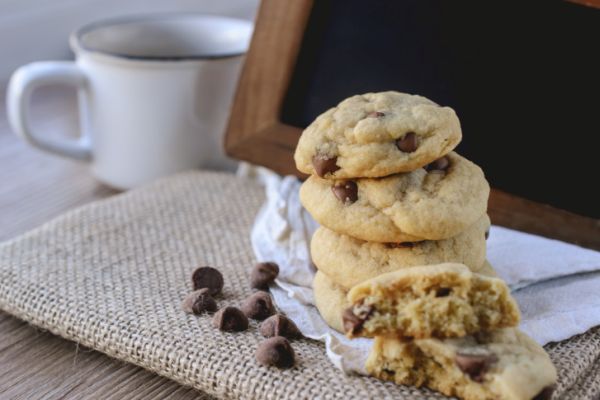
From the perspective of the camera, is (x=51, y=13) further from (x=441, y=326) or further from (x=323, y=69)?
(x=441, y=326)

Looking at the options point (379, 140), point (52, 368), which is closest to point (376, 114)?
point (379, 140)

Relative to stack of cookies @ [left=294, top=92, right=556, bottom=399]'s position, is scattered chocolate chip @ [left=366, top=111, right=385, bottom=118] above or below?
above

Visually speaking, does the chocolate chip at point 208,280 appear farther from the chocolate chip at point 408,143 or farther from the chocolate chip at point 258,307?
the chocolate chip at point 408,143

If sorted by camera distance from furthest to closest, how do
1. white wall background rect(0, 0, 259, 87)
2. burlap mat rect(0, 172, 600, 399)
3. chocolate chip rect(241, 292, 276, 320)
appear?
white wall background rect(0, 0, 259, 87)
chocolate chip rect(241, 292, 276, 320)
burlap mat rect(0, 172, 600, 399)

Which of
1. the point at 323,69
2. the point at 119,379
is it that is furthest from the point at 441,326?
the point at 323,69

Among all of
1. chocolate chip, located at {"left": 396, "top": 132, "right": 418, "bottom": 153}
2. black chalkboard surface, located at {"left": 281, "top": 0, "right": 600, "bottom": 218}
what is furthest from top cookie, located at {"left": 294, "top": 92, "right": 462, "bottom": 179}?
black chalkboard surface, located at {"left": 281, "top": 0, "right": 600, "bottom": 218}

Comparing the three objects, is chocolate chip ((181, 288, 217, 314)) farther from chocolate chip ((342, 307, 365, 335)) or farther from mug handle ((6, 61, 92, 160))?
mug handle ((6, 61, 92, 160))
